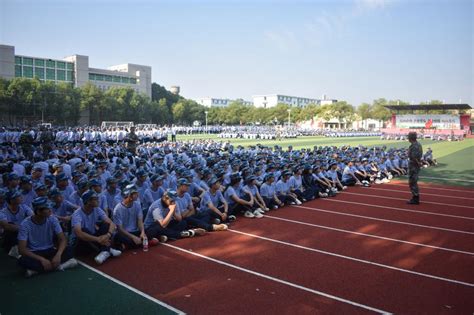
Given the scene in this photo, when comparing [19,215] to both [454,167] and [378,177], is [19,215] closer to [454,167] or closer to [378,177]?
[378,177]

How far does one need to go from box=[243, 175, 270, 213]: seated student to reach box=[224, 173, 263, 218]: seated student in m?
0.25

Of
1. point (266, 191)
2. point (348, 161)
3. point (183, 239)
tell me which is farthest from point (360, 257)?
point (348, 161)

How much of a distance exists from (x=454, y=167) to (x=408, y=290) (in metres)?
18.8

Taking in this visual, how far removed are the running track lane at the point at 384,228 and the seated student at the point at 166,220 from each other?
2.74m

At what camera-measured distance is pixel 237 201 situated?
952 centimetres

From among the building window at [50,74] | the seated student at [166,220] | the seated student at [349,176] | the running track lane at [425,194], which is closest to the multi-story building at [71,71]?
the building window at [50,74]

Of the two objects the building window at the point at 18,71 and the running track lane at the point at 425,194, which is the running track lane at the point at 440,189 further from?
the building window at the point at 18,71

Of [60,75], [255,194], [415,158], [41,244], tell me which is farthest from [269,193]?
[60,75]

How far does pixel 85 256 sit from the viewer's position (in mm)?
A: 6645

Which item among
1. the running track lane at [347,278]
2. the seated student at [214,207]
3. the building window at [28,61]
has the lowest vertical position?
the running track lane at [347,278]

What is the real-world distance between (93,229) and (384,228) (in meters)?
6.31

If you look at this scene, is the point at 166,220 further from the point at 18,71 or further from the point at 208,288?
the point at 18,71

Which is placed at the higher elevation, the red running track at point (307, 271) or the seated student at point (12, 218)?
the seated student at point (12, 218)

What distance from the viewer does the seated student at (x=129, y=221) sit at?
6801 millimetres
